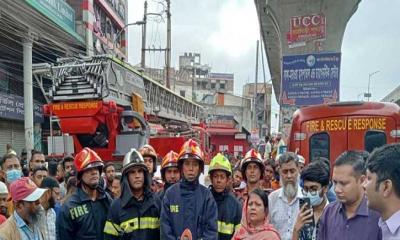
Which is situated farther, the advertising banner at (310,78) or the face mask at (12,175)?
the advertising banner at (310,78)

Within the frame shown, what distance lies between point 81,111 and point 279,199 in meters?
6.45

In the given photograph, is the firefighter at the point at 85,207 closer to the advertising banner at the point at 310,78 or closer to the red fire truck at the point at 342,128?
the red fire truck at the point at 342,128

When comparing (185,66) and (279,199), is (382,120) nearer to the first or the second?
(279,199)

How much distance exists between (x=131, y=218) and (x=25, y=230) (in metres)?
0.91

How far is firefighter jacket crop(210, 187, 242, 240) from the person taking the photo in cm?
438

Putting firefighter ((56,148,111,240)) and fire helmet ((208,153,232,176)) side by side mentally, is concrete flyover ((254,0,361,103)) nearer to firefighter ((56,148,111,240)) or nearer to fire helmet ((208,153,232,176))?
fire helmet ((208,153,232,176))

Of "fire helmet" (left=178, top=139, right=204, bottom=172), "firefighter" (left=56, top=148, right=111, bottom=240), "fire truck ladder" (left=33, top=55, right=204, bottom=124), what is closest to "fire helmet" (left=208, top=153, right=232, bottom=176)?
"fire helmet" (left=178, top=139, right=204, bottom=172)

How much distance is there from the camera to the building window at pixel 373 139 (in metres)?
7.41

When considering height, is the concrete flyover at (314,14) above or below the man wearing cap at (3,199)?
above

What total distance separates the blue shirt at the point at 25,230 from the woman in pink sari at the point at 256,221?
1.58m

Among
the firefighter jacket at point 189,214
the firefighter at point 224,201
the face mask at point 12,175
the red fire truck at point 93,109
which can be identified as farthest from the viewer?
the red fire truck at point 93,109

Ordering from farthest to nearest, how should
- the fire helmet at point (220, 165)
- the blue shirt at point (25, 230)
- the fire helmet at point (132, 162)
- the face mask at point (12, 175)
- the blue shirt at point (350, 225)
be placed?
1. the face mask at point (12, 175)
2. the fire helmet at point (220, 165)
3. the fire helmet at point (132, 162)
4. the blue shirt at point (25, 230)
5. the blue shirt at point (350, 225)

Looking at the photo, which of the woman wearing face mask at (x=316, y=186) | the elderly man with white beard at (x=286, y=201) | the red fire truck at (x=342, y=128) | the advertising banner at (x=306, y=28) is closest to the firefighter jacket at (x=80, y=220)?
the elderly man with white beard at (x=286, y=201)

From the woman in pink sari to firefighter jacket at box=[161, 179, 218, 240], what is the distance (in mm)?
374
